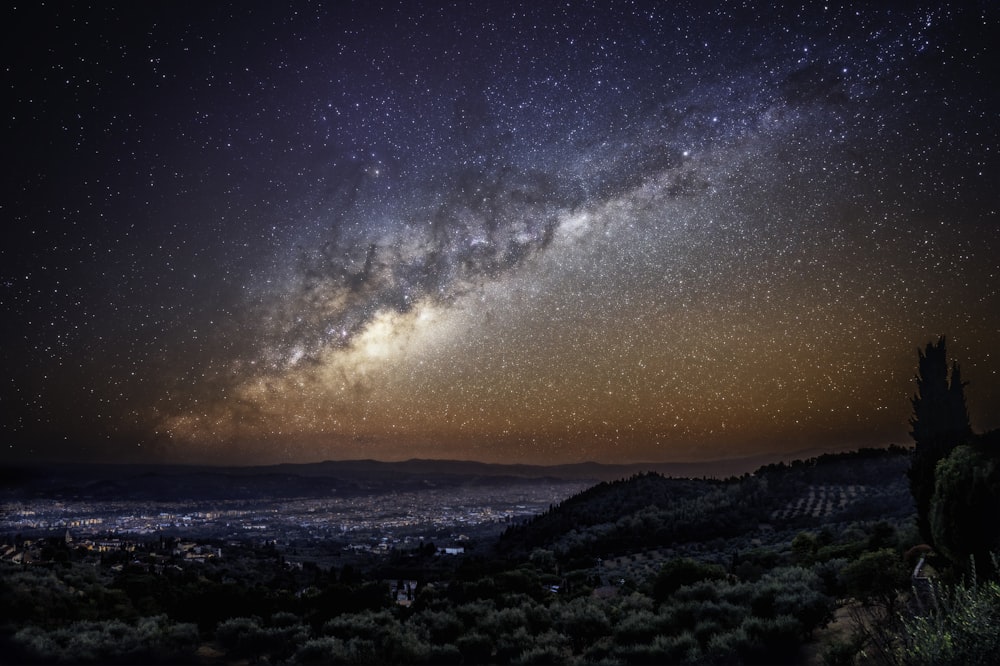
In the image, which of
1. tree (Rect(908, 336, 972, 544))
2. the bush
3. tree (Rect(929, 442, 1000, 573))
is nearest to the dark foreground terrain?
the bush

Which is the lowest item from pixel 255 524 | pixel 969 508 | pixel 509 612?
pixel 255 524

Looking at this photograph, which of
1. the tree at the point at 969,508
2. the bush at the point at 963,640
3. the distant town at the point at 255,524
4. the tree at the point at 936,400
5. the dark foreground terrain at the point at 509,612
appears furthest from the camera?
the distant town at the point at 255,524

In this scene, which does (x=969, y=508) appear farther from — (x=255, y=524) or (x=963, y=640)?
(x=255, y=524)

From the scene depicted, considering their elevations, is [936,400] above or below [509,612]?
above

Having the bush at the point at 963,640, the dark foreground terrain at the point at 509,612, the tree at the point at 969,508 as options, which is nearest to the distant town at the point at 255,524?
the dark foreground terrain at the point at 509,612

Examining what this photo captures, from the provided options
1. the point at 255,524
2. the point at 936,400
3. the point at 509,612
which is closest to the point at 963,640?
the point at 509,612

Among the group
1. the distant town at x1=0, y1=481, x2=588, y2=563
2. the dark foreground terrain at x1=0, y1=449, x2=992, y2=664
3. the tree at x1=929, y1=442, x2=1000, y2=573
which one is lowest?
the distant town at x1=0, y1=481, x2=588, y2=563

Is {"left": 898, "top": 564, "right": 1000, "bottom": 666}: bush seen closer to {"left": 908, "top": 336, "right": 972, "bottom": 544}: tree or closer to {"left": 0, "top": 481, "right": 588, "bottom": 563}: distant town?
{"left": 908, "top": 336, "right": 972, "bottom": 544}: tree

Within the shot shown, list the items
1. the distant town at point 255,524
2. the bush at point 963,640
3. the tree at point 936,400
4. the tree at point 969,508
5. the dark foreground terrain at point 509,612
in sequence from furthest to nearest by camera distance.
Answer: the distant town at point 255,524 < the tree at point 936,400 < the tree at point 969,508 < the dark foreground terrain at point 509,612 < the bush at point 963,640

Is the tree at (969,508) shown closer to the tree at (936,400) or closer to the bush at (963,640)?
the bush at (963,640)

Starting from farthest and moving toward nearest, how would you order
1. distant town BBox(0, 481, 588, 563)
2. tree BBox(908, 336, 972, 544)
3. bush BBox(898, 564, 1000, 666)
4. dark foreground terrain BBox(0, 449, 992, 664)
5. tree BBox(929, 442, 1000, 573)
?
distant town BBox(0, 481, 588, 563), tree BBox(908, 336, 972, 544), tree BBox(929, 442, 1000, 573), dark foreground terrain BBox(0, 449, 992, 664), bush BBox(898, 564, 1000, 666)

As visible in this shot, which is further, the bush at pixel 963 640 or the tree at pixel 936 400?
the tree at pixel 936 400
